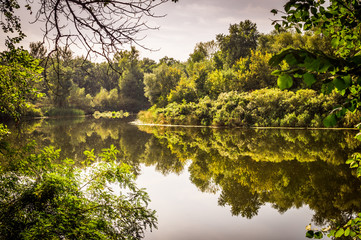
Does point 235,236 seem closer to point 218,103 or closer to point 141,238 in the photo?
point 141,238

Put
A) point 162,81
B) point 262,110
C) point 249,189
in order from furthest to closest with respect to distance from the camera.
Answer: point 162,81 → point 262,110 → point 249,189

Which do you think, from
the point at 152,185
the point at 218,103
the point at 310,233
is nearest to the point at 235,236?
the point at 310,233

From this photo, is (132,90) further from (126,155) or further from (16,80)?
(16,80)

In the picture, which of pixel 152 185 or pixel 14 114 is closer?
pixel 14 114

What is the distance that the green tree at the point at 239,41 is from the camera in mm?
31469

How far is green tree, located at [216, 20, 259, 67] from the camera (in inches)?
1239

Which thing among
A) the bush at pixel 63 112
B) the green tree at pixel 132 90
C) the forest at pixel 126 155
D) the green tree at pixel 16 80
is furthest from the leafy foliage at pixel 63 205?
the green tree at pixel 132 90

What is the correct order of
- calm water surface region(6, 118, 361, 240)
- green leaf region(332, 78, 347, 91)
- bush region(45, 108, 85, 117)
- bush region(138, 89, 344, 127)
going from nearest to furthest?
green leaf region(332, 78, 347, 91) → calm water surface region(6, 118, 361, 240) → bush region(138, 89, 344, 127) → bush region(45, 108, 85, 117)

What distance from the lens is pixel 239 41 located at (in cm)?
3164

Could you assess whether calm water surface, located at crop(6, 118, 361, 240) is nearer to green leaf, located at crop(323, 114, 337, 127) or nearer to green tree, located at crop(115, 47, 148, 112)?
green leaf, located at crop(323, 114, 337, 127)

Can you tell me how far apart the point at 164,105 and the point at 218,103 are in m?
10.9

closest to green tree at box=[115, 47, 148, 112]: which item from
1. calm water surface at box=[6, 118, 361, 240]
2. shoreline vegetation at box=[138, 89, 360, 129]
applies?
shoreline vegetation at box=[138, 89, 360, 129]

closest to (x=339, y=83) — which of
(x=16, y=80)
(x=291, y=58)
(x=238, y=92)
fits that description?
(x=291, y=58)

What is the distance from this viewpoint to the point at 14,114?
13.9ft
